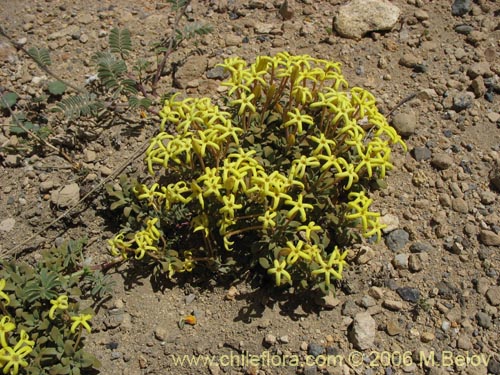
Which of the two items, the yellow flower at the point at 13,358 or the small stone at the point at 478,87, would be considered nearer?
the yellow flower at the point at 13,358

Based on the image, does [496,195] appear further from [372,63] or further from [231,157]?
[231,157]

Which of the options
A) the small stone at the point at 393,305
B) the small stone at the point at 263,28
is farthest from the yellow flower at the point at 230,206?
the small stone at the point at 263,28

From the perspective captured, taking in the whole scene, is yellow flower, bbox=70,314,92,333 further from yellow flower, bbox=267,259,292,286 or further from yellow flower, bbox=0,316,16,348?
yellow flower, bbox=267,259,292,286

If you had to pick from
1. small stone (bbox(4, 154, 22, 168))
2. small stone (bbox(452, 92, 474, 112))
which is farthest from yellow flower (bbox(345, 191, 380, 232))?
small stone (bbox(4, 154, 22, 168))

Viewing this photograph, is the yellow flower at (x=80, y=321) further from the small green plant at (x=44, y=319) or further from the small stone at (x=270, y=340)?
the small stone at (x=270, y=340)

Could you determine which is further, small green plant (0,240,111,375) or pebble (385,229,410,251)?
pebble (385,229,410,251)
